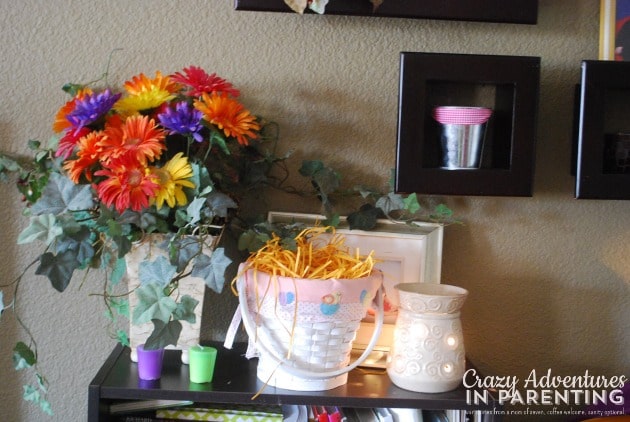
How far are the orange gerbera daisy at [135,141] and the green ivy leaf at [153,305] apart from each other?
188mm

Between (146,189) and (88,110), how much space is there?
17cm

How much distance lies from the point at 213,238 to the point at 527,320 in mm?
630

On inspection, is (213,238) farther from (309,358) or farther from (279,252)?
(309,358)

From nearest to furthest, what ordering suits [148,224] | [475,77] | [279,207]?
[148,224]
[475,77]
[279,207]

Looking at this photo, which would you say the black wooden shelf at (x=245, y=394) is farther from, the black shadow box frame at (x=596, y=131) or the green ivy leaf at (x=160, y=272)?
the black shadow box frame at (x=596, y=131)

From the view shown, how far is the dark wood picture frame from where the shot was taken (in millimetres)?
1226

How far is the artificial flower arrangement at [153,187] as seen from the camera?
102 cm

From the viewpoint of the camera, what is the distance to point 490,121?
51.6 inches

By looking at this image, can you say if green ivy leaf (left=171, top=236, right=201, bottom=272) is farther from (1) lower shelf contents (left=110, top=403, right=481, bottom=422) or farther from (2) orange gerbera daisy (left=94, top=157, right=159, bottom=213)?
(1) lower shelf contents (left=110, top=403, right=481, bottom=422)

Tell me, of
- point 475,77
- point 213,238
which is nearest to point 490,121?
point 475,77

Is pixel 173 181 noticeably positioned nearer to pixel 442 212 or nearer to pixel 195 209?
pixel 195 209

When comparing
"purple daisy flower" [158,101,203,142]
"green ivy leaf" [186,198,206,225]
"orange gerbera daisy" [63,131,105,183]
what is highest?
"purple daisy flower" [158,101,203,142]

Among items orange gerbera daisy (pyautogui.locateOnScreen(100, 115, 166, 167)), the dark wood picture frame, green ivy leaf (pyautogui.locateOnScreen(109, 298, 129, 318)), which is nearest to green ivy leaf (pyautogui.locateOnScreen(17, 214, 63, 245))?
orange gerbera daisy (pyautogui.locateOnScreen(100, 115, 166, 167))

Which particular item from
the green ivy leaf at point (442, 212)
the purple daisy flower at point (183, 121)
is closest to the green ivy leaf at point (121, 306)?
the purple daisy flower at point (183, 121)
